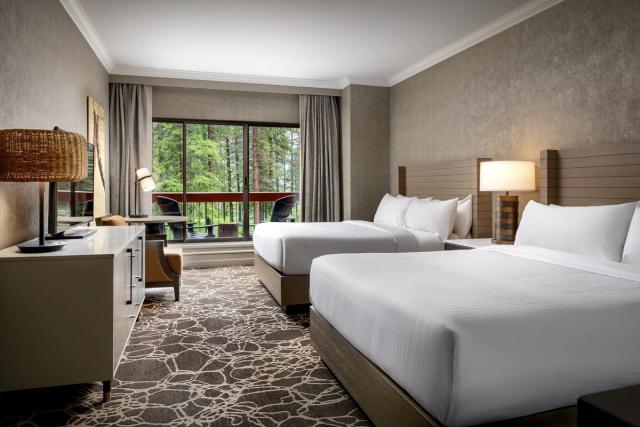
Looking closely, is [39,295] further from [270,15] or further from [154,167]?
[154,167]

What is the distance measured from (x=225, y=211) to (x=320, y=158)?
1801mm

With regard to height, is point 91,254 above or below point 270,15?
below

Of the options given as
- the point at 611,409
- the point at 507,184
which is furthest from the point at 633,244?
the point at 611,409

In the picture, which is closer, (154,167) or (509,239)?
(509,239)

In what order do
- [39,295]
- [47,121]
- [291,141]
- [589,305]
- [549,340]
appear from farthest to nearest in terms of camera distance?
1. [291,141]
2. [47,121]
3. [39,295]
4. [589,305]
5. [549,340]

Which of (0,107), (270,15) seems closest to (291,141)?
(270,15)

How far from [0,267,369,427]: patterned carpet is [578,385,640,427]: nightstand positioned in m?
1.06

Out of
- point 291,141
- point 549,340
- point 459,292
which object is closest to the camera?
point 549,340

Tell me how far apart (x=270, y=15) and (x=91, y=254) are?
2.74 meters

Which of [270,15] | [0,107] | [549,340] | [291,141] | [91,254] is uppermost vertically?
[270,15]

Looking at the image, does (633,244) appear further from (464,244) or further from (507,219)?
(464,244)

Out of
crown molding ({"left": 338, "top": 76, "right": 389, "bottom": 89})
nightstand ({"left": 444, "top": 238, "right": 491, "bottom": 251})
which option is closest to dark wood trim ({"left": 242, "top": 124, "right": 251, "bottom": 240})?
crown molding ({"left": 338, "top": 76, "right": 389, "bottom": 89})

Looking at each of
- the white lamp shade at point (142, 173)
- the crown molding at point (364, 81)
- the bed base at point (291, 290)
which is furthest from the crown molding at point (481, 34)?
the white lamp shade at point (142, 173)

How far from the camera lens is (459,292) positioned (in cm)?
176
